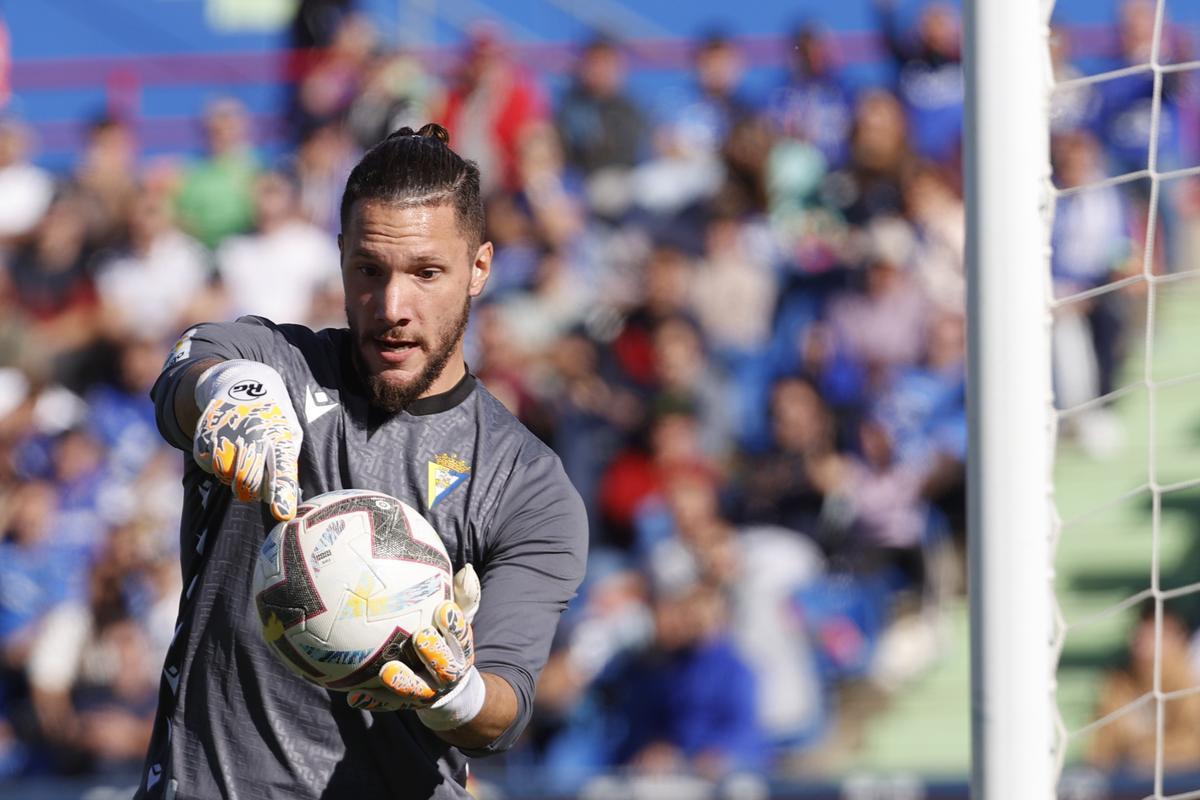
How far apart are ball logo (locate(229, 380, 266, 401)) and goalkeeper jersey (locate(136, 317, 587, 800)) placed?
0.23 metres

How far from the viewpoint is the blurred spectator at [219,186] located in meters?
10.0

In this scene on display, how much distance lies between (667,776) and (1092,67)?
16.0ft

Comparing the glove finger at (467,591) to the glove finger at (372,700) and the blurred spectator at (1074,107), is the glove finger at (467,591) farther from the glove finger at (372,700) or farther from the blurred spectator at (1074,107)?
the blurred spectator at (1074,107)

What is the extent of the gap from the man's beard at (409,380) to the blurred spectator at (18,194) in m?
7.52

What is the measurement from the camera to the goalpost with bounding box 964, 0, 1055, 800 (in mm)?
3230

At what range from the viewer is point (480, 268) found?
3.46 meters

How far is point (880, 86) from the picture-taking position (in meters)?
9.03

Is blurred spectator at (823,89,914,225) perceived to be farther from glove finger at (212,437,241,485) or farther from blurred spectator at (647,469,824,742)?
glove finger at (212,437,241,485)

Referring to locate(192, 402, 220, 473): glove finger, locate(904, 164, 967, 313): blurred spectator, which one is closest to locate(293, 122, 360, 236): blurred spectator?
locate(904, 164, 967, 313): blurred spectator

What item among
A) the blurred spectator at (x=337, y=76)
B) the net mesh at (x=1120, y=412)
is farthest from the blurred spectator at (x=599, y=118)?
the net mesh at (x=1120, y=412)

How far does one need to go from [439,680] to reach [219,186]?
788 centimetres

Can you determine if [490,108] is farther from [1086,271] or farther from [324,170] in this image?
[1086,271]

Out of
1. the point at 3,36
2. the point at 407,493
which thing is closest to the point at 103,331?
the point at 3,36

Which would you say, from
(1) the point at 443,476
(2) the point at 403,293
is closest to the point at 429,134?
(2) the point at 403,293
